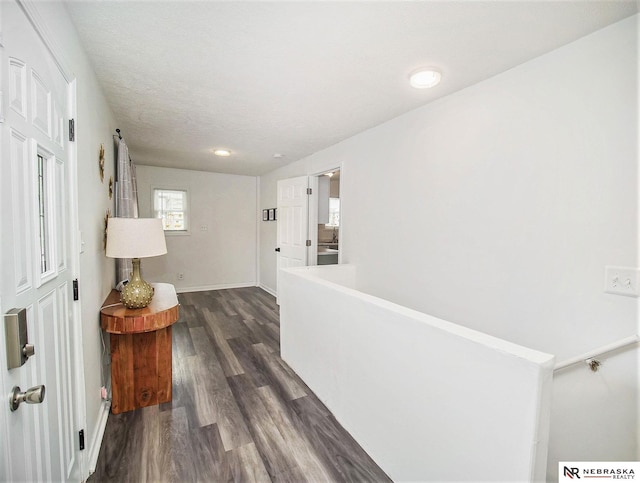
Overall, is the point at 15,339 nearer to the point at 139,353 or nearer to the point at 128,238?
the point at 128,238

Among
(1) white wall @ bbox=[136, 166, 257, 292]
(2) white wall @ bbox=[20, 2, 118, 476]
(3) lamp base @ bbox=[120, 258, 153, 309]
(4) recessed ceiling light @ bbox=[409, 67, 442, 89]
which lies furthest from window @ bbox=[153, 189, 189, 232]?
(4) recessed ceiling light @ bbox=[409, 67, 442, 89]

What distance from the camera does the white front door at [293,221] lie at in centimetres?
415

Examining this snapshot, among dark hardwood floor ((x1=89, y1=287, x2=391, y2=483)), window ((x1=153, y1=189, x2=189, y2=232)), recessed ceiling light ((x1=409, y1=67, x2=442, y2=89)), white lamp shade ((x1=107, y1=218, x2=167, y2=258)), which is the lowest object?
dark hardwood floor ((x1=89, y1=287, x2=391, y2=483))

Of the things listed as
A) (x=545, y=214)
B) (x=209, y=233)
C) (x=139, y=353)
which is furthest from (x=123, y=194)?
(x=545, y=214)

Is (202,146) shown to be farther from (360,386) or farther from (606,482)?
(606,482)

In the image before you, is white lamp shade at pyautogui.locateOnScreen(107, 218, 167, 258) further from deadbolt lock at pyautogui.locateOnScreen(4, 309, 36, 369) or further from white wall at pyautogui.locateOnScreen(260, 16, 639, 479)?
white wall at pyautogui.locateOnScreen(260, 16, 639, 479)

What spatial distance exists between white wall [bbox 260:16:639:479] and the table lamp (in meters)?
2.07

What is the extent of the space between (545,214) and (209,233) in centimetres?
534

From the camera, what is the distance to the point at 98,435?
5.89 feet

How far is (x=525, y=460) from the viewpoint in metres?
1.01

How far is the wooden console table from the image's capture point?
1985 millimetres

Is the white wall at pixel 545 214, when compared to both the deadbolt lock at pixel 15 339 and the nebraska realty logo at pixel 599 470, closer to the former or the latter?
the nebraska realty logo at pixel 599 470

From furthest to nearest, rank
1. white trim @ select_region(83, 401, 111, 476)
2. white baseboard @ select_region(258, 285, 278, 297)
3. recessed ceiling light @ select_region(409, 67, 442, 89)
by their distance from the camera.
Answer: white baseboard @ select_region(258, 285, 278, 297)
recessed ceiling light @ select_region(409, 67, 442, 89)
white trim @ select_region(83, 401, 111, 476)

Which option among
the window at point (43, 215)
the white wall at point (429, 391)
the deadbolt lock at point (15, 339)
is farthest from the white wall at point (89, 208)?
the white wall at point (429, 391)
